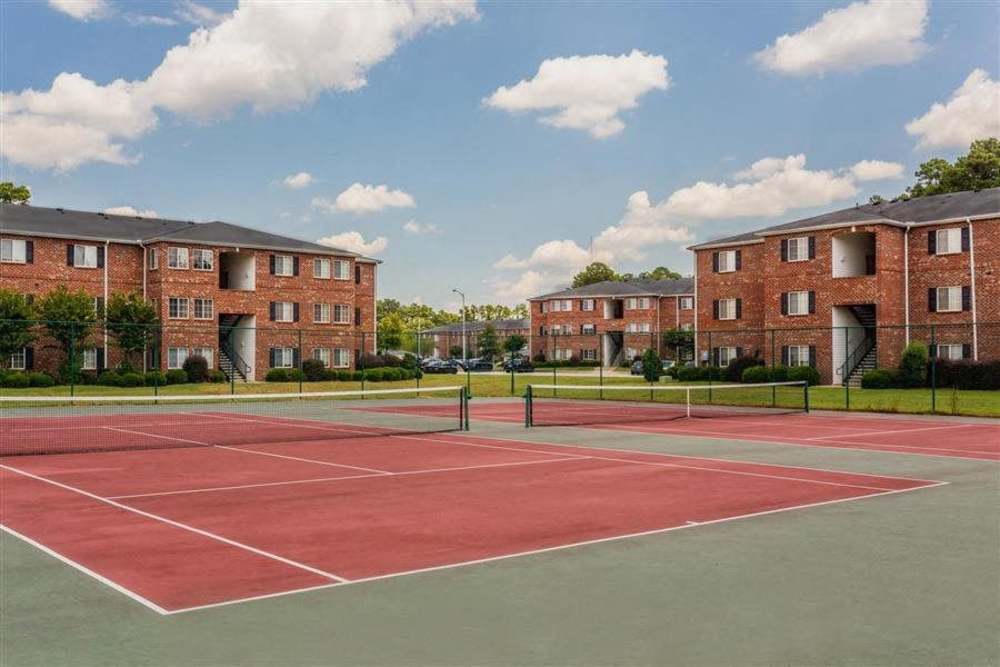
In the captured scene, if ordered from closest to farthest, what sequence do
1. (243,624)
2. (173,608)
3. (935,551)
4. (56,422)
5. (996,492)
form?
(243,624), (173,608), (935,551), (996,492), (56,422)

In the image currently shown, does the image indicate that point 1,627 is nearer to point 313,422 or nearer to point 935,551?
point 935,551

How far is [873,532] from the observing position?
31.2 ft

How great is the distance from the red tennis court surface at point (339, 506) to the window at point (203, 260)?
127 feet

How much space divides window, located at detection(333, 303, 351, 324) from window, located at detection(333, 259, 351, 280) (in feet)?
6.44

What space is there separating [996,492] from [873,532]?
4.19m

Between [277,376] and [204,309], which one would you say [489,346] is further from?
[277,376]

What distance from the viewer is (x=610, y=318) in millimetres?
94188

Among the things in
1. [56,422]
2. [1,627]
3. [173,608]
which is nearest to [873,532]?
[173,608]

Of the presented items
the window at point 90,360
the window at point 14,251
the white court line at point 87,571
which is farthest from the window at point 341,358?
the white court line at point 87,571

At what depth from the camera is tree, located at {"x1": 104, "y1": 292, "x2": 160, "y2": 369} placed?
48.7 m

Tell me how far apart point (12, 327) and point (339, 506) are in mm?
41584

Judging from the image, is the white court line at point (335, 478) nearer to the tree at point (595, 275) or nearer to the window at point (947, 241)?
the window at point (947, 241)

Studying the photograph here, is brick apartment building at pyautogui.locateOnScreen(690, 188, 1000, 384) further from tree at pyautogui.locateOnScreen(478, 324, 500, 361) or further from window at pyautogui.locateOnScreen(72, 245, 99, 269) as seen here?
tree at pyautogui.locateOnScreen(478, 324, 500, 361)

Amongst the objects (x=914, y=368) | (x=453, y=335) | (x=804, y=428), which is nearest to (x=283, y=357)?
(x=914, y=368)
